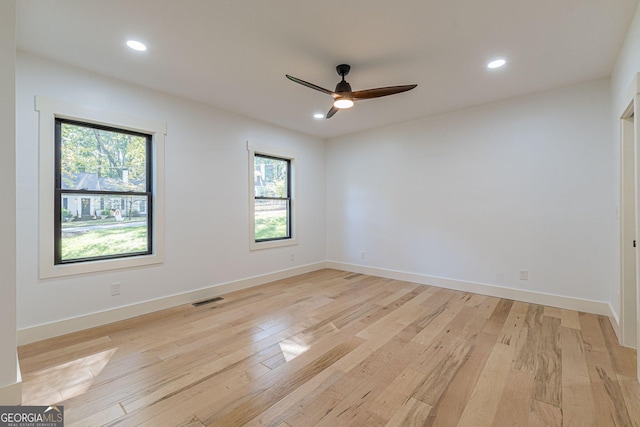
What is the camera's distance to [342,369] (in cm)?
222

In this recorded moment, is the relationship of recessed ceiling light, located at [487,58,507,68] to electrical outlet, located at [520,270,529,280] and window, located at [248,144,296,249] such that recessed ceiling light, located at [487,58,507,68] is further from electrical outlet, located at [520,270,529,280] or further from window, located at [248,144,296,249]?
window, located at [248,144,296,249]

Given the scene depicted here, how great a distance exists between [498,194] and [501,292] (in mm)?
1366

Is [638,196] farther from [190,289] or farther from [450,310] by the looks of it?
[190,289]

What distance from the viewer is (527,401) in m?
1.84

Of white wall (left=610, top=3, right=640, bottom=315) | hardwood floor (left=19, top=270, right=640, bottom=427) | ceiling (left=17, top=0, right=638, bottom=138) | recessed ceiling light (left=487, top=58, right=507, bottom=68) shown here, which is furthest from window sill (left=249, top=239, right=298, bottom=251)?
white wall (left=610, top=3, right=640, bottom=315)

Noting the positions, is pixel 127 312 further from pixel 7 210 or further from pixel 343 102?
pixel 343 102

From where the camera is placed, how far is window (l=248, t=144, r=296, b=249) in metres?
4.63

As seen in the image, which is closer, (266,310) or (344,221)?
(266,310)

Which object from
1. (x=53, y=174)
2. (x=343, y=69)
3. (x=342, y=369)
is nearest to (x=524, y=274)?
(x=342, y=369)

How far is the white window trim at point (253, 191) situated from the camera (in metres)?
4.54

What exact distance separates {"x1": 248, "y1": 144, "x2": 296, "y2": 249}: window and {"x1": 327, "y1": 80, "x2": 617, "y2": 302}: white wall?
1274 mm

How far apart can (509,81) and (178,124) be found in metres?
4.10

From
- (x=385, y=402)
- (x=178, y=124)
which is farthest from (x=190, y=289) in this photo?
(x=385, y=402)

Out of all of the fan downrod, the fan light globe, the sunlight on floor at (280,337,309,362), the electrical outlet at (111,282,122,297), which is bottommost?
the sunlight on floor at (280,337,309,362)
